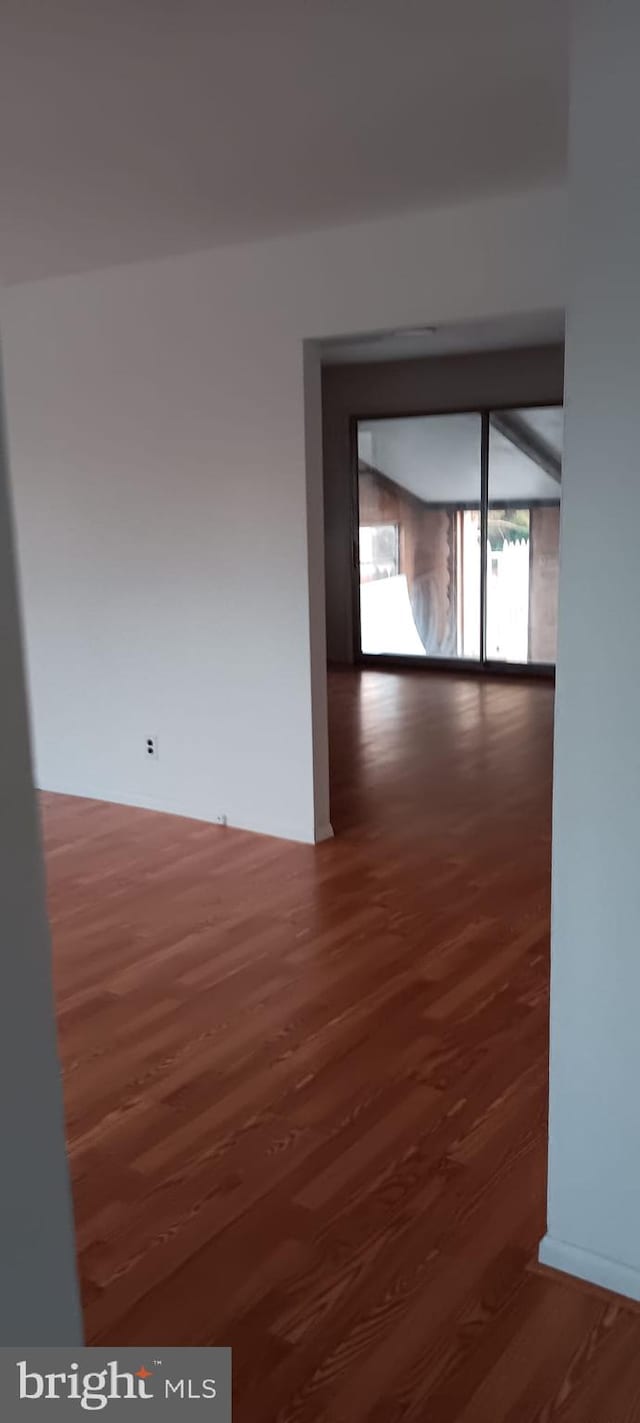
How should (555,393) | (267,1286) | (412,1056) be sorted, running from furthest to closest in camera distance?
(555,393)
(412,1056)
(267,1286)

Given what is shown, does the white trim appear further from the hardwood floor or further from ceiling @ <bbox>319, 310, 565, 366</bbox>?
ceiling @ <bbox>319, 310, 565, 366</bbox>

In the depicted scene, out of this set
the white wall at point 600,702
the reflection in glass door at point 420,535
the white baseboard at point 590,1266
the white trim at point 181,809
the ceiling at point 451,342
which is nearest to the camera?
the white wall at point 600,702

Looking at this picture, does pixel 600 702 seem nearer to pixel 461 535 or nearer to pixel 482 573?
pixel 482 573

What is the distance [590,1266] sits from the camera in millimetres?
2209

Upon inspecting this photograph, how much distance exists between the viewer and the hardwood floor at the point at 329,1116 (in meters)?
2.05

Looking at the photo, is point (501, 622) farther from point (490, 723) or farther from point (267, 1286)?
point (267, 1286)

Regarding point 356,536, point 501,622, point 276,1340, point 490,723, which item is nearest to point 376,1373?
point 276,1340

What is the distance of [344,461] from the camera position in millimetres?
9797

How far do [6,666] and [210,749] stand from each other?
14.4ft

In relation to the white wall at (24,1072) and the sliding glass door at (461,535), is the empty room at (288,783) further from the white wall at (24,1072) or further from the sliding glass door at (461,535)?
the sliding glass door at (461,535)

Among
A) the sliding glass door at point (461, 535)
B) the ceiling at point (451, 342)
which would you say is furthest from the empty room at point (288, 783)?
the sliding glass door at point (461, 535)

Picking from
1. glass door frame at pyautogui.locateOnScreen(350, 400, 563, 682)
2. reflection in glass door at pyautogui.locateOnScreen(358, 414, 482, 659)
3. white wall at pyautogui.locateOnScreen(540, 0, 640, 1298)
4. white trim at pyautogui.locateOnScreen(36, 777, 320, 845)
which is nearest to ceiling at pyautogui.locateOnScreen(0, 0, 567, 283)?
white wall at pyautogui.locateOnScreen(540, 0, 640, 1298)

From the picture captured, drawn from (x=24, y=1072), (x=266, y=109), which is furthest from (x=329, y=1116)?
(x=266, y=109)

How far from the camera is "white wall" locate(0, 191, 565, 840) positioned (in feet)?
14.2
